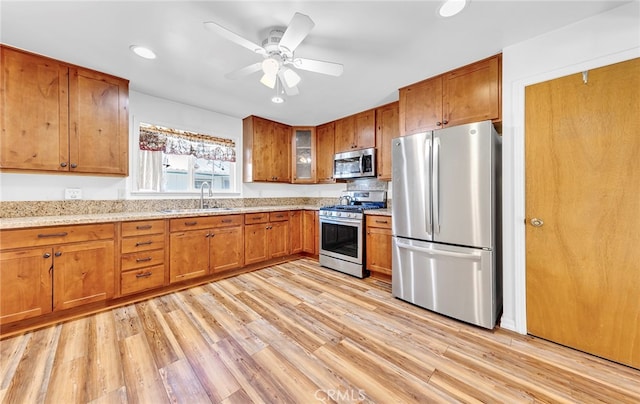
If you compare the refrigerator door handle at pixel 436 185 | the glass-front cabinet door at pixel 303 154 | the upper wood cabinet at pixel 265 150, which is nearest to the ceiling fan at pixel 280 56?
the refrigerator door handle at pixel 436 185

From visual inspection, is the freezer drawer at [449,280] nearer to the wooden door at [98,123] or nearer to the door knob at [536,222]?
the door knob at [536,222]

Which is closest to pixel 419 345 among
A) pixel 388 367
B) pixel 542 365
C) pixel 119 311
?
pixel 388 367

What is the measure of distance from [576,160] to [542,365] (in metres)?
1.49

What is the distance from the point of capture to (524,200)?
204 centimetres

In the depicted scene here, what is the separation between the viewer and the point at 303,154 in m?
4.53

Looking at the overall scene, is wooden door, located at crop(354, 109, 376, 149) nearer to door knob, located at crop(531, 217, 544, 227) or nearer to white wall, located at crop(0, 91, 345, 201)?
white wall, located at crop(0, 91, 345, 201)

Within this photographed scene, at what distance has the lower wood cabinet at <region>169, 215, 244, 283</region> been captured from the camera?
2834mm

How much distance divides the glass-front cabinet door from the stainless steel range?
3.01 feet

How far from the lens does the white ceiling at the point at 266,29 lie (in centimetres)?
165

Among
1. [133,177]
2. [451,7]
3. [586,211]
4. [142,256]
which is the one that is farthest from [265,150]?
[586,211]

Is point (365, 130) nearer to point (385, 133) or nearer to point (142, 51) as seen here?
point (385, 133)

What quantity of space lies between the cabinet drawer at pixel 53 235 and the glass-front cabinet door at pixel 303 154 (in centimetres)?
280

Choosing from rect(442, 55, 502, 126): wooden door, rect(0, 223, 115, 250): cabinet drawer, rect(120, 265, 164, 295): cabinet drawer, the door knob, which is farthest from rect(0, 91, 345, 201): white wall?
the door knob

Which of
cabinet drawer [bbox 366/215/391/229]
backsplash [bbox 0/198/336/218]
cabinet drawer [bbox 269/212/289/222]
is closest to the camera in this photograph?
backsplash [bbox 0/198/336/218]
